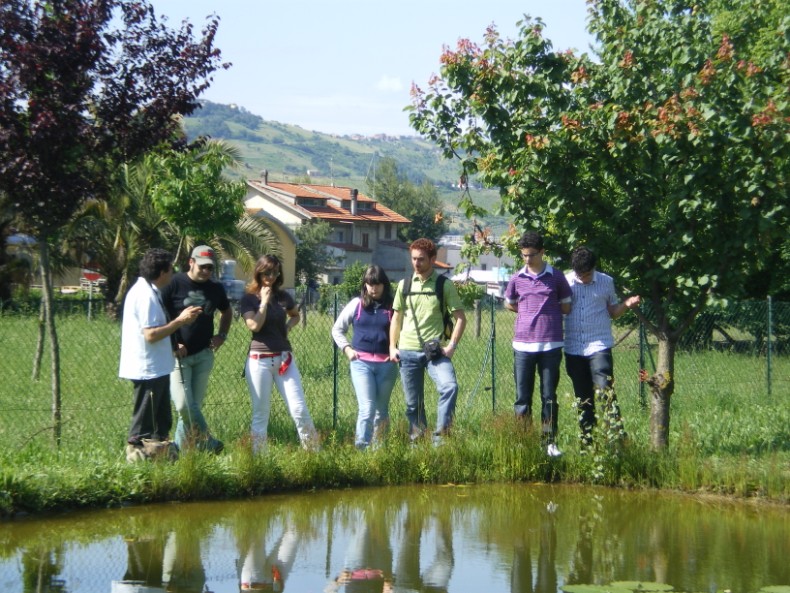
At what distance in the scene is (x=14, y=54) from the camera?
25.6 feet

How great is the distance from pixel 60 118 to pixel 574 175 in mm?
4081

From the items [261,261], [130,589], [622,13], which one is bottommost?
[130,589]

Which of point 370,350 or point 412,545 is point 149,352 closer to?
point 370,350

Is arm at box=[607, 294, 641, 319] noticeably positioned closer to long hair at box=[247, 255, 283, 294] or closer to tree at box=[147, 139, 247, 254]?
long hair at box=[247, 255, 283, 294]

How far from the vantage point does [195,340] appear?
27.5ft

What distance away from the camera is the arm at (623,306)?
28.0ft

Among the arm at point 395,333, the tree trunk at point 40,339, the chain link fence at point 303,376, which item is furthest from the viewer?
the tree trunk at point 40,339

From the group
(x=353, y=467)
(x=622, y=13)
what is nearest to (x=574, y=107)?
(x=622, y=13)

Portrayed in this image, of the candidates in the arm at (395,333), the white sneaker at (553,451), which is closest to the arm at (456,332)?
→ the arm at (395,333)

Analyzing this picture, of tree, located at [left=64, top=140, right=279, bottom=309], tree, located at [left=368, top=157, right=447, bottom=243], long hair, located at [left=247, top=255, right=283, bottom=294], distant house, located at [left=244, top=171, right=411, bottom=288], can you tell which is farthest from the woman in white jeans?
tree, located at [left=368, top=157, right=447, bottom=243]

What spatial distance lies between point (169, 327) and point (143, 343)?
233mm

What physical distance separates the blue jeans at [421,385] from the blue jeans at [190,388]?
162 cm

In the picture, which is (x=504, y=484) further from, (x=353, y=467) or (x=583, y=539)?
(x=583, y=539)

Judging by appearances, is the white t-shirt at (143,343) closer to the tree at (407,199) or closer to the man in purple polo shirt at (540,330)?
the man in purple polo shirt at (540,330)
